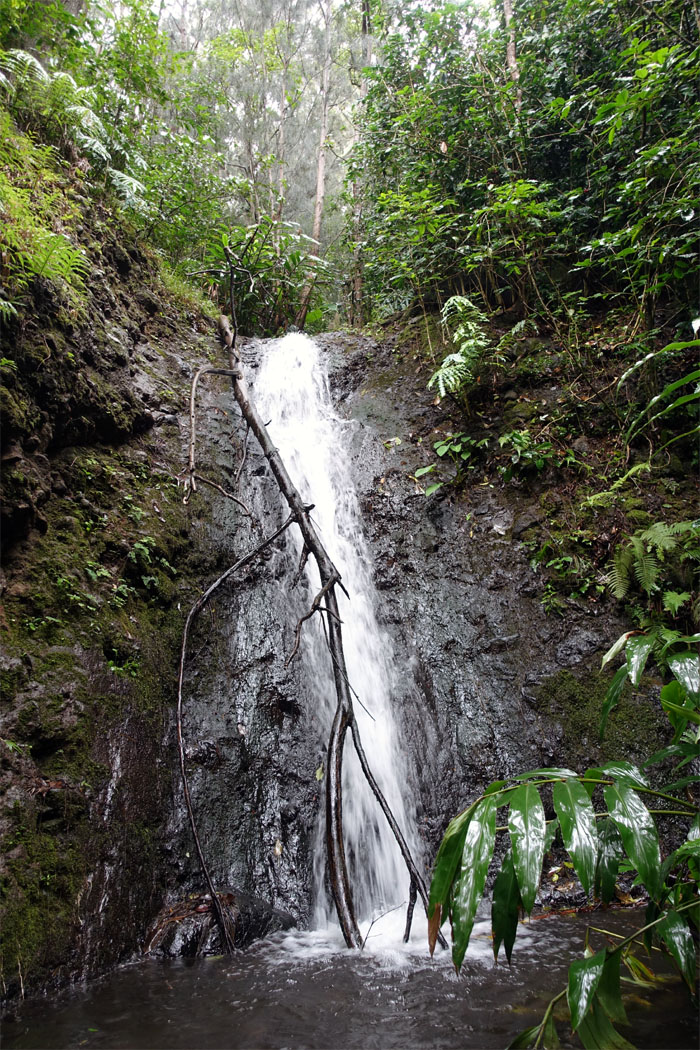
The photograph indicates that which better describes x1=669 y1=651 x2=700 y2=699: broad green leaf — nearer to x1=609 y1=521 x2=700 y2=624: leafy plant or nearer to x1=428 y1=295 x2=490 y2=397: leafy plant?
x1=609 y1=521 x2=700 y2=624: leafy plant

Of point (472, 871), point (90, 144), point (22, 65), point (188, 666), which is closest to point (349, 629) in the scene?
point (188, 666)

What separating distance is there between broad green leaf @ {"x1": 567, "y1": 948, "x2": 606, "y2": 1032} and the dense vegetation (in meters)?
0.10

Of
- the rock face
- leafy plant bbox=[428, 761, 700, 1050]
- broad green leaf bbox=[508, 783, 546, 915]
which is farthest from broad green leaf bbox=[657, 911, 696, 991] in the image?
the rock face

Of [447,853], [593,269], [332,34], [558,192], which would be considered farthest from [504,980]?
[332,34]

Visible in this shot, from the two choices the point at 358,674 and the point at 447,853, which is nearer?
the point at 447,853

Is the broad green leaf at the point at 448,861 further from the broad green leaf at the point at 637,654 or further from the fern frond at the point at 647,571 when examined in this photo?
the fern frond at the point at 647,571

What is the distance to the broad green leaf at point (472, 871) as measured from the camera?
3.30ft

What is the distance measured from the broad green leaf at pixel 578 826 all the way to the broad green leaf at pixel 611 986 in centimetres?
34

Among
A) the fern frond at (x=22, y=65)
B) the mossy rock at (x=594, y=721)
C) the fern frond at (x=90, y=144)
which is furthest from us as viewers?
the fern frond at (x=90, y=144)

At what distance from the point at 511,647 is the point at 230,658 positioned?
234 cm

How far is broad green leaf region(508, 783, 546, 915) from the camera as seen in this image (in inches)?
39.4

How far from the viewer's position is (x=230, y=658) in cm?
423

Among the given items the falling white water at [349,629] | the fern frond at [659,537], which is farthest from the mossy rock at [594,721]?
the falling white water at [349,629]

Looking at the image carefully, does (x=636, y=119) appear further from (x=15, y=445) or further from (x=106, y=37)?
(x=106, y=37)
